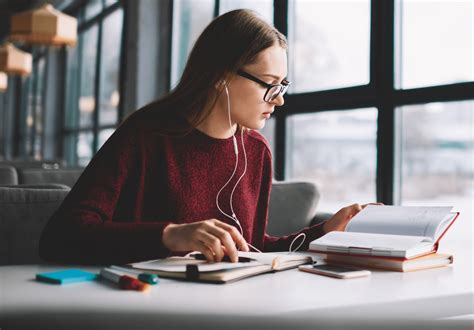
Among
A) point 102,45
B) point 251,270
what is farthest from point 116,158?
point 102,45

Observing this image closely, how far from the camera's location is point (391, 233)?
1152mm

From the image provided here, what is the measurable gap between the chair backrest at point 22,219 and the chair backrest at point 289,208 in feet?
3.29

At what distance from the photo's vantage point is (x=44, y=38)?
404 cm

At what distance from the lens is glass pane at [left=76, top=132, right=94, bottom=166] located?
23.0 feet

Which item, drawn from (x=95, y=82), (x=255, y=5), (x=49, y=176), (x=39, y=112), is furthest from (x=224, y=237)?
(x=39, y=112)

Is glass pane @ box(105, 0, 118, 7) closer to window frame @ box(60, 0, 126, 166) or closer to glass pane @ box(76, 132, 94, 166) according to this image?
window frame @ box(60, 0, 126, 166)

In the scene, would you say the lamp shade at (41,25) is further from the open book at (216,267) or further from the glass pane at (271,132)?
the open book at (216,267)

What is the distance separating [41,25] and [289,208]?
99.3 inches

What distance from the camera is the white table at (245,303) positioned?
2.28 feet

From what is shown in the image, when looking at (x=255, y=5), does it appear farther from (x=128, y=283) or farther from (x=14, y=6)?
(x=14, y=6)

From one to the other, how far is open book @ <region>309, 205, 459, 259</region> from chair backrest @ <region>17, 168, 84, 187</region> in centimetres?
A: 174

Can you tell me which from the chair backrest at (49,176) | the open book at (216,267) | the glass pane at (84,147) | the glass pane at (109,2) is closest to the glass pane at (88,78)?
the glass pane at (84,147)

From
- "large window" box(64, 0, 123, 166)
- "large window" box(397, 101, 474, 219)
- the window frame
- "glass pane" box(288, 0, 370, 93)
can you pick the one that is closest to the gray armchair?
"large window" box(397, 101, 474, 219)

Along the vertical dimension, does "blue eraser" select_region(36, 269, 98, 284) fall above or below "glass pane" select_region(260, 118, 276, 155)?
below
